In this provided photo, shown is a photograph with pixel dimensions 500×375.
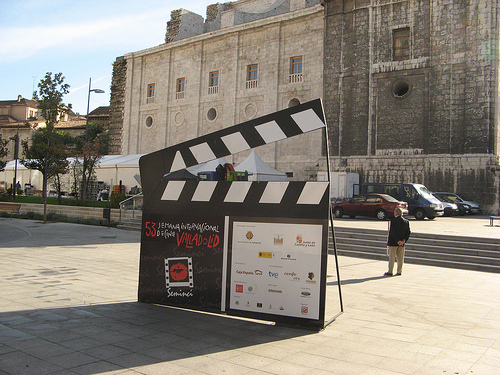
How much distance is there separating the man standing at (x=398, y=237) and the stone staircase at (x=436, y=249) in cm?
302

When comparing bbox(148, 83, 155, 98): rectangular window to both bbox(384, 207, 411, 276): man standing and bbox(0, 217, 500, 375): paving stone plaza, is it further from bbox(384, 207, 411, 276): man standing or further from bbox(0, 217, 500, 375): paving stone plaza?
bbox(384, 207, 411, 276): man standing

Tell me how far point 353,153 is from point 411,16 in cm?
1048

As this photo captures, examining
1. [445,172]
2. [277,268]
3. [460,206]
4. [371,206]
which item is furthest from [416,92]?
[277,268]

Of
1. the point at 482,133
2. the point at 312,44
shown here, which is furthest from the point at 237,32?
the point at 482,133

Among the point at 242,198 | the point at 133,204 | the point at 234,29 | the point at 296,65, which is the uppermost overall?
the point at 234,29

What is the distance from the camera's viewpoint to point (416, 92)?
3145 centimetres

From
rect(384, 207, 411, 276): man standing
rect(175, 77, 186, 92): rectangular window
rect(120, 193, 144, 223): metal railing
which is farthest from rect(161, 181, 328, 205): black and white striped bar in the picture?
rect(175, 77, 186, 92): rectangular window

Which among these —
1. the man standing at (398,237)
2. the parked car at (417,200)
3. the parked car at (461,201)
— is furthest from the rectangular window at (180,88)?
the man standing at (398,237)

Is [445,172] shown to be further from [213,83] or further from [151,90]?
[151,90]

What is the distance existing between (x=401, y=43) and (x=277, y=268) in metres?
30.9

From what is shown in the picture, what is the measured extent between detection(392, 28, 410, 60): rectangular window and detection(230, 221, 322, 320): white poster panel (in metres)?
30.1

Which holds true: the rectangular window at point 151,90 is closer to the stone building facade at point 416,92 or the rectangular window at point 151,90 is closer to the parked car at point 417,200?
the stone building facade at point 416,92

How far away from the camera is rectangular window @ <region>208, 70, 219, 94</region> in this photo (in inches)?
1681

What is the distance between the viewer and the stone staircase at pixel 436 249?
12.8 meters
